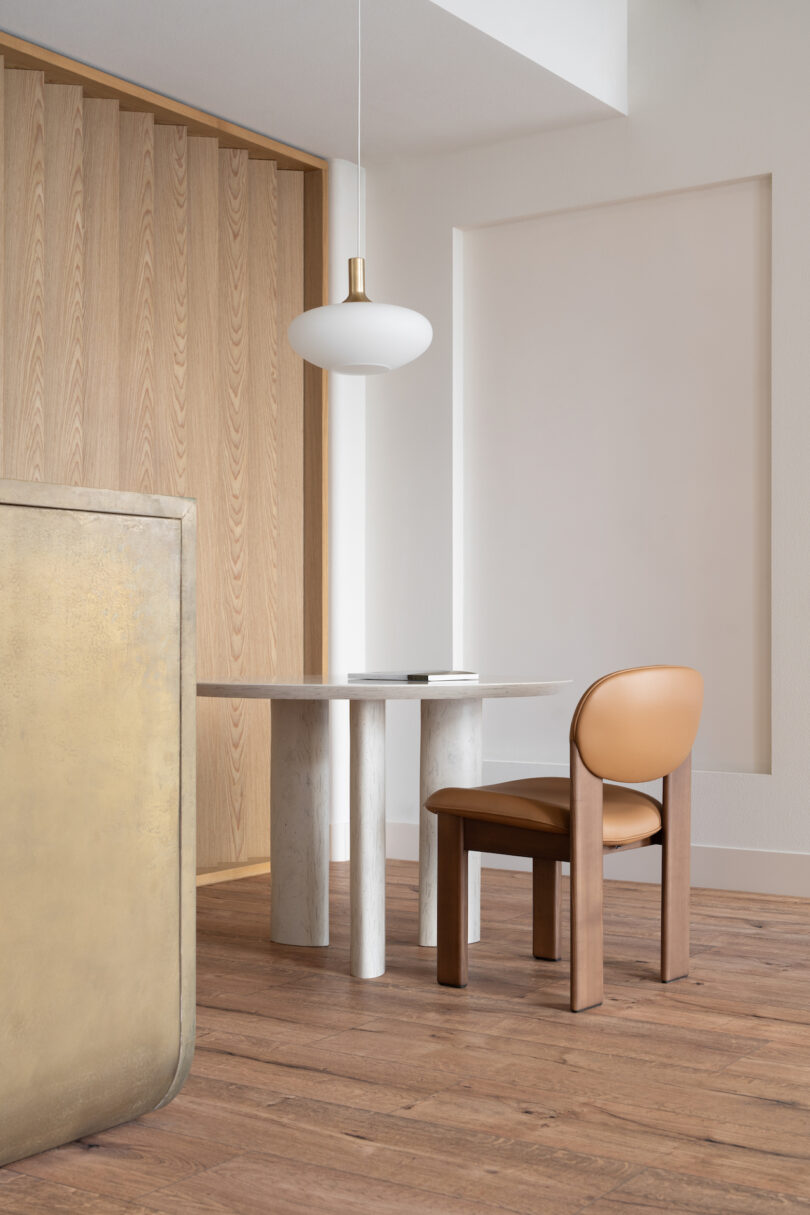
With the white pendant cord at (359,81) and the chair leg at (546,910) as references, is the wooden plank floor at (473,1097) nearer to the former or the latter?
the chair leg at (546,910)

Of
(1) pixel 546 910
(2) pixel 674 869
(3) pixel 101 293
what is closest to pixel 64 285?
(3) pixel 101 293

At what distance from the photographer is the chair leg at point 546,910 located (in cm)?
302

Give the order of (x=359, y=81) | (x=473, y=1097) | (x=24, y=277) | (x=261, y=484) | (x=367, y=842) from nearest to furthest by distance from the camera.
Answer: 1. (x=473, y=1097)
2. (x=367, y=842)
3. (x=24, y=277)
4. (x=359, y=81)
5. (x=261, y=484)

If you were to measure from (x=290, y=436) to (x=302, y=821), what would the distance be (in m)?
1.80

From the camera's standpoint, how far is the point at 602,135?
14.3 feet

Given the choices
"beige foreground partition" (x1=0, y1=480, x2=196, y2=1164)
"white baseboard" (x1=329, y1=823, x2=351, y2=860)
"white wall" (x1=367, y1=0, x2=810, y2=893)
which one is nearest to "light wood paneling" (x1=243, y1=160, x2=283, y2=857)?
"white baseboard" (x1=329, y1=823, x2=351, y2=860)

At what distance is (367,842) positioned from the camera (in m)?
2.93

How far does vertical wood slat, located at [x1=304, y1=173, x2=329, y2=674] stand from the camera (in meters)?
4.65

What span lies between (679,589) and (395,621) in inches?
43.1

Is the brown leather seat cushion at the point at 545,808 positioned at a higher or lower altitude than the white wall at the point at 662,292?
lower

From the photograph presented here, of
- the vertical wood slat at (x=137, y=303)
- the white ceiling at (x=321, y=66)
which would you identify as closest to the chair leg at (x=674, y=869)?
the vertical wood slat at (x=137, y=303)

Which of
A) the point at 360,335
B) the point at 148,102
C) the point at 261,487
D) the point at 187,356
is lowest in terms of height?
the point at 261,487

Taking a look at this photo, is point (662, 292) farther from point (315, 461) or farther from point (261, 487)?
point (261, 487)

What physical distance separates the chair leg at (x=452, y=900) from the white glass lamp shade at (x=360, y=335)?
108cm
